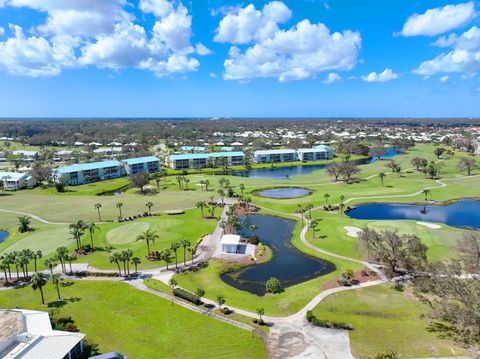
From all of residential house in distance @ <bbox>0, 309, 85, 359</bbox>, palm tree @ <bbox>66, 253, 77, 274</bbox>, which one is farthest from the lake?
residential house in distance @ <bbox>0, 309, 85, 359</bbox>

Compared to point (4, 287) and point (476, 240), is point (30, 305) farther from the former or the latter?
point (476, 240)

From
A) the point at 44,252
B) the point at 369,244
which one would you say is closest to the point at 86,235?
the point at 44,252

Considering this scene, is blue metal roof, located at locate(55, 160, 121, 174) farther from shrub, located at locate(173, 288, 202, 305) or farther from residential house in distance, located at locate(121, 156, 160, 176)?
shrub, located at locate(173, 288, 202, 305)

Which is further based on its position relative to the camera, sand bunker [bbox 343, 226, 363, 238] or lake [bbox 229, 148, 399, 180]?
lake [bbox 229, 148, 399, 180]

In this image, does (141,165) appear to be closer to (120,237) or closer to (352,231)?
(120,237)

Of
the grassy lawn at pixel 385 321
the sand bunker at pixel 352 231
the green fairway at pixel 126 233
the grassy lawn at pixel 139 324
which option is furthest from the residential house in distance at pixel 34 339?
the sand bunker at pixel 352 231

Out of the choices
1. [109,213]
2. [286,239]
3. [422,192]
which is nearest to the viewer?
[286,239]
